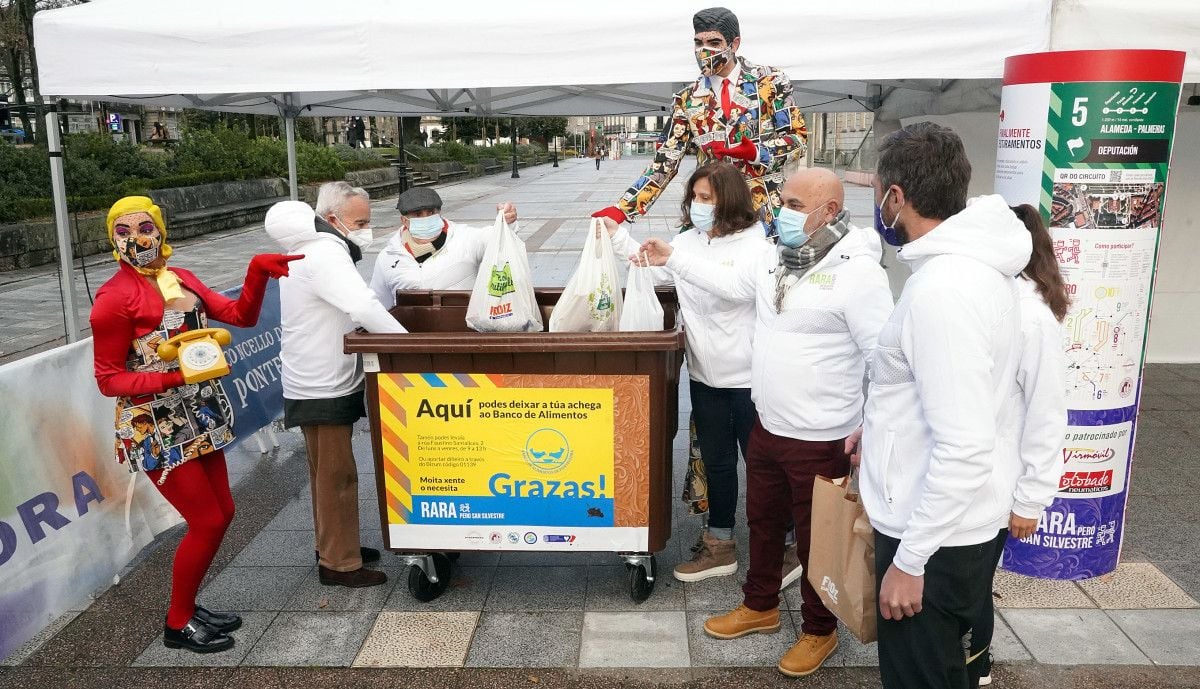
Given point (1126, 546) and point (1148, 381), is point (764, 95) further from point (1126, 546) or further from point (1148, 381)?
point (1148, 381)

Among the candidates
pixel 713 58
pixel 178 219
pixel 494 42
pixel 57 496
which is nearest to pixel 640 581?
pixel 713 58

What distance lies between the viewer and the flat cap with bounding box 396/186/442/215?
417 centimetres

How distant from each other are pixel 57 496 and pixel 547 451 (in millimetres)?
1960

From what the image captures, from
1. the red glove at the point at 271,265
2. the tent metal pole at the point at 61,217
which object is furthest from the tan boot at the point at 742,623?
the tent metal pole at the point at 61,217

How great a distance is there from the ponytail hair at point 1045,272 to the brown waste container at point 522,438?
4.18 ft

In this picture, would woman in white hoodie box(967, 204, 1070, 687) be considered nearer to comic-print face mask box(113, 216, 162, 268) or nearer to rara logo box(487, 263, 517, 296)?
rara logo box(487, 263, 517, 296)

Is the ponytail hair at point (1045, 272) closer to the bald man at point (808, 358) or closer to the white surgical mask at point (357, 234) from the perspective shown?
the bald man at point (808, 358)

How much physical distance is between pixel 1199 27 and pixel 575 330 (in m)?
2.95

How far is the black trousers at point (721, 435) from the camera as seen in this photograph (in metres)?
3.64

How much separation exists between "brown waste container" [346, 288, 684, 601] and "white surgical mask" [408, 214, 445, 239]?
931mm

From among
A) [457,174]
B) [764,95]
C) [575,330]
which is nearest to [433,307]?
[575,330]

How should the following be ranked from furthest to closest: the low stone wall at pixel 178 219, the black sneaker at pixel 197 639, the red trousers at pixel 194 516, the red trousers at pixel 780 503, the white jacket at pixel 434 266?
the low stone wall at pixel 178 219, the white jacket at pixel 434 266, the black sneaker at pixel 197 639, the red trousers at pixel 194 516, the red trousers at pixel 780 503

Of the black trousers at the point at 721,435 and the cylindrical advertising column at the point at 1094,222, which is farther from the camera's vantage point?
the black trousers at the point at 721,435

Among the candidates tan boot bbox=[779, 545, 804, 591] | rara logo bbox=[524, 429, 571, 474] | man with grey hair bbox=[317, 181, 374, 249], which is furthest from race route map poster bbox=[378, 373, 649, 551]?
man with grey hair bbox=[317, 181, 374, 249]
